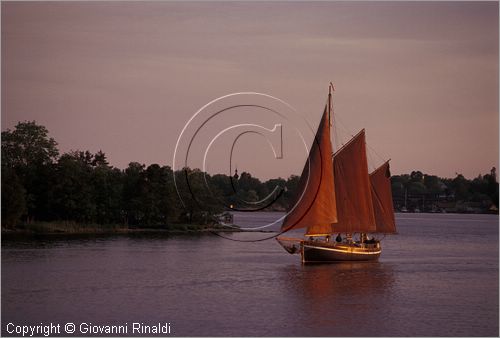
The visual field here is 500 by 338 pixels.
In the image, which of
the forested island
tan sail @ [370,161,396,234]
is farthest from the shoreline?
tan sail @ [370,161,396,234]

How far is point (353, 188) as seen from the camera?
67.7 meters

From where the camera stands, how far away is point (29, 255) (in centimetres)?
6881

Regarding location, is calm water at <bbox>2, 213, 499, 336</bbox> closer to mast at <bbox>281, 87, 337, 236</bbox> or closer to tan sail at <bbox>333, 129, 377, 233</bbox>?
tan sail at <bbox>333, 129, 377, 233</bbox>

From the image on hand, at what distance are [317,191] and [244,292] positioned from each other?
15633 mm

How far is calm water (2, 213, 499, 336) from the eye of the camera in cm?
4141

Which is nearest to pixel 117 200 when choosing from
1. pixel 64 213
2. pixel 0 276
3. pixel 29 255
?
pixel 64 213

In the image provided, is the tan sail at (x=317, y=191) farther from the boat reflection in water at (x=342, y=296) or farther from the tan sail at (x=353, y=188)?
the boat reflection in water at (x=342, y=296)

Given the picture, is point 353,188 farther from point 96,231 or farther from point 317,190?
point 96,231

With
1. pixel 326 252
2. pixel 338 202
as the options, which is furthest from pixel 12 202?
pixel 338 202

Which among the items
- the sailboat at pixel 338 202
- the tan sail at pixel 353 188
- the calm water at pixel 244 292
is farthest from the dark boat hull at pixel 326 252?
the tan sail at pixel 353 188

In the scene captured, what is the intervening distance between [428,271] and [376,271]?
436 centimetres

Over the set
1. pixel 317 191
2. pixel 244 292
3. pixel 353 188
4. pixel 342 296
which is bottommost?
pixel 342 296

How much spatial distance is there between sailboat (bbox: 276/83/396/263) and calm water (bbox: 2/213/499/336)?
62.6 inches

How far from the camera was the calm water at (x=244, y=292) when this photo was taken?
41.4m
